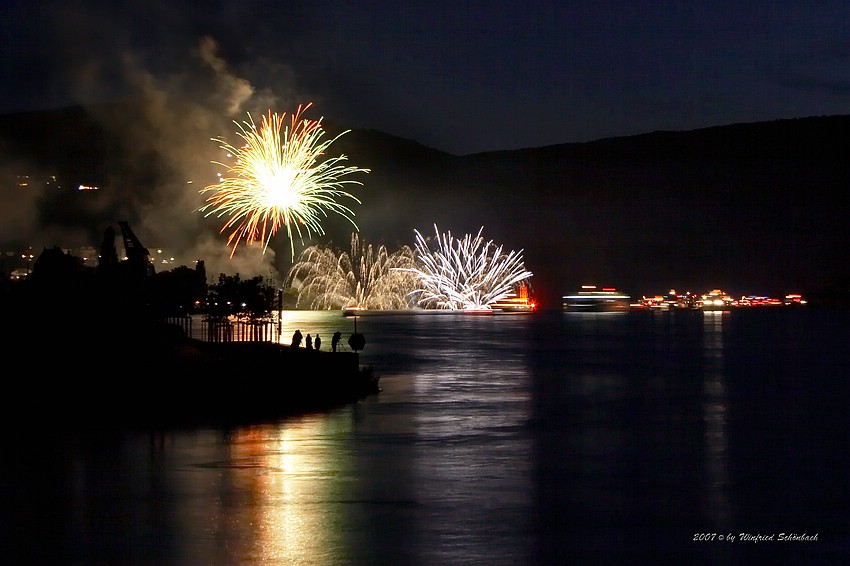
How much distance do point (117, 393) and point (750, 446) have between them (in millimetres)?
12487

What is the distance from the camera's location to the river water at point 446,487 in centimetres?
1080

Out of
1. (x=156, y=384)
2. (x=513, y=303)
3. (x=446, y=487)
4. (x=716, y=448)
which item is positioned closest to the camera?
(x=446, y=487)

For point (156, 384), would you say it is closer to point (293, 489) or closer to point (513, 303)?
point (293, 489)

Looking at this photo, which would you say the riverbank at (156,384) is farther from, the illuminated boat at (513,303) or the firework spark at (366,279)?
the illuminated boat at (513,303)

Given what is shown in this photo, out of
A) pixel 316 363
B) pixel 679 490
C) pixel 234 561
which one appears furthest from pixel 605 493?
pixel 316 363

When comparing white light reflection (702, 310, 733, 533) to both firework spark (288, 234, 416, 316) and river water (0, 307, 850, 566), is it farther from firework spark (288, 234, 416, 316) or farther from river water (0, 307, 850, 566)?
firework spark (288, 234, 416, 316)

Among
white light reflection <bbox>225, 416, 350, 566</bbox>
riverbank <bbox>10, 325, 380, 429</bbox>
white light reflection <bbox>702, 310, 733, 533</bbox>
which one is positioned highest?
riverbank <bbox>10, 325, 380, 429</bbox>

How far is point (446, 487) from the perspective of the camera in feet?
46.3

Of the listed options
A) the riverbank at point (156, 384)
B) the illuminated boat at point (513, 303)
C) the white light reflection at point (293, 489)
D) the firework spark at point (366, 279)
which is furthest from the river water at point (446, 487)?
the illuminated boat at point (513, 303)


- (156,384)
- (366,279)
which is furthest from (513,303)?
(156,384)

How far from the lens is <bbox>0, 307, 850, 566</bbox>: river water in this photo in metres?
10.8

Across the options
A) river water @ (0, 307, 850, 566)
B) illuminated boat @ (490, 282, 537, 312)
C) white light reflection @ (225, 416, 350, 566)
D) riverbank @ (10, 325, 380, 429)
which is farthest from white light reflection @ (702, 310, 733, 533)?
illuminated boat @ (490, 282, 537, 312)

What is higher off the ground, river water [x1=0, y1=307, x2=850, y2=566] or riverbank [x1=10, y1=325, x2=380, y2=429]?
riverbank [x1=10, y1=325, x2=380, y2=429]

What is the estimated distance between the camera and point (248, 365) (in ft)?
81.7
